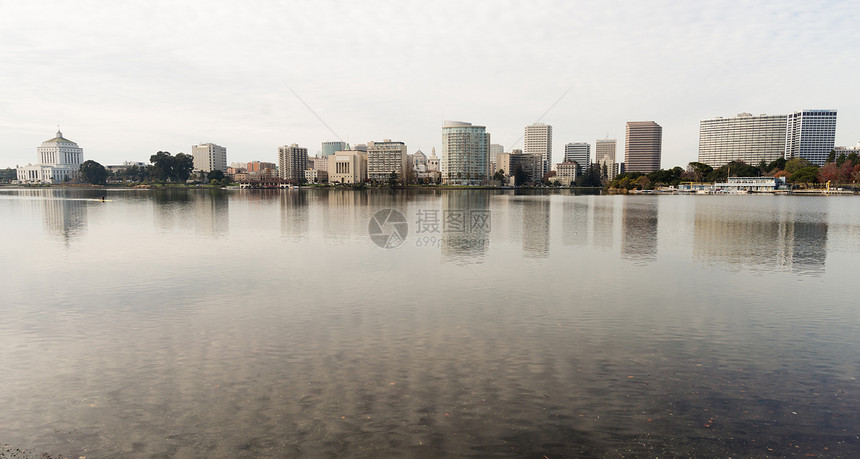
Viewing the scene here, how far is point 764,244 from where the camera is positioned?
2920 centimetres

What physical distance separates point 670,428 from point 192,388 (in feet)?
27.8

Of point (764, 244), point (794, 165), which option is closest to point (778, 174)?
point (794, 165)

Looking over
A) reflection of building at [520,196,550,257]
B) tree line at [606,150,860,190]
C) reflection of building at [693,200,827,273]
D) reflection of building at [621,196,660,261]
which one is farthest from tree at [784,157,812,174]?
A: reflection of building at [520,196,550,257]

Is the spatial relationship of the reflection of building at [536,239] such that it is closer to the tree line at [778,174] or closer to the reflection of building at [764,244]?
the reflection of building at [764,244]

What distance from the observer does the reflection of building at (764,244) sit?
2283 cm

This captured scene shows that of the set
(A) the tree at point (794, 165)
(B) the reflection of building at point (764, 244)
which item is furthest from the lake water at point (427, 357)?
(A) the tree at point (794, 165)

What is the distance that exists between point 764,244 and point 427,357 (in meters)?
28.3

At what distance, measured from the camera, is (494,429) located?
24.5 feet

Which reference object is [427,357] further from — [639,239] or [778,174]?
[778,174]

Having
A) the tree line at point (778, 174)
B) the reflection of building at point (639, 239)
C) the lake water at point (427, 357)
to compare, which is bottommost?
the lake water at point (427, 357)

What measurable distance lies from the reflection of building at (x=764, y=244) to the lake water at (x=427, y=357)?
0.89 m

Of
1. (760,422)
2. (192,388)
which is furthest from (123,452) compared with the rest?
(760,422)

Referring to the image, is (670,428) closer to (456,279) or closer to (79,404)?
(79,404)

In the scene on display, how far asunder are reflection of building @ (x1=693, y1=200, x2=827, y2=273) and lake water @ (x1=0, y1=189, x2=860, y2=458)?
2.93 ft
